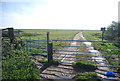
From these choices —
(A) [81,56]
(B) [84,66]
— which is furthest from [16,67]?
(A) [81,56]

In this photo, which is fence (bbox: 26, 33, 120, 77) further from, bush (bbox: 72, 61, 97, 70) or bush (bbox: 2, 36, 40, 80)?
bush (bbox: 2, 36, 40, 80)

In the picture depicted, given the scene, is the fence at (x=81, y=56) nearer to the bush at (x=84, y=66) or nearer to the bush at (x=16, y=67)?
the bush at (x=84, y=66)

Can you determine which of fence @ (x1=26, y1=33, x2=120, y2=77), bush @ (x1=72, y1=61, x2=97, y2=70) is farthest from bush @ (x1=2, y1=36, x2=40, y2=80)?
bush @ (x1=72, y1=61, x2=97, y2=70)

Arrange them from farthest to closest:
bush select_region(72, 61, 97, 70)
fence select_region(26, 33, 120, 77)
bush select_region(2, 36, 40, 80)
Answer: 1. fence select_region(26, 33, 120, 77)
2. bush select_region(72, 61, 97, 70)
3. bush select_region(2, 36, 40, 80)

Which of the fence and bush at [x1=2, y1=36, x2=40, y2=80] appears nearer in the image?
bush at [x1=2, y1=36, x2=40, y2=80]

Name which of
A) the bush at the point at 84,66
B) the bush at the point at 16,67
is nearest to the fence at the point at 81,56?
the bush at the point at 84,66

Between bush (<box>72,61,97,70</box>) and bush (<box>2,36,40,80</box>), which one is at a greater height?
bush (<box>2,36,40,80</box>)

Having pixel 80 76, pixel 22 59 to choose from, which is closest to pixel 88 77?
pixel 80 76

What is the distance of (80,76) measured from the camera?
3879mm

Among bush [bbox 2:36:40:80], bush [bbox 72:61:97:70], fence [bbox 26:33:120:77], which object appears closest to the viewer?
bush [bbox 2:36:40:80]

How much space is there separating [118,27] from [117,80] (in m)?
14.0

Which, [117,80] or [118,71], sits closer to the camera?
[117,80]

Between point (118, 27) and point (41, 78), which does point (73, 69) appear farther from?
point (118, 27)

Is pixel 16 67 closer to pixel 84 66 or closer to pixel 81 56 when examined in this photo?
pixel 84 66
